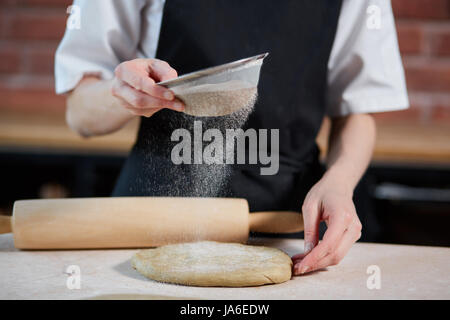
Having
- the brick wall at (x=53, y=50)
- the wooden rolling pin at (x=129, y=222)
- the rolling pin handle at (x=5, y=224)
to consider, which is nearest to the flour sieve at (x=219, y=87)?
the wooden rolling pin at (x=129, y=222)

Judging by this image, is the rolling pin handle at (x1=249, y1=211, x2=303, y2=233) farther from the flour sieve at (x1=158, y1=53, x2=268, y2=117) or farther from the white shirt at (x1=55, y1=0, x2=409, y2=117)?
the white shirt at (x1=55, y1=0, x2=409, y2=117)

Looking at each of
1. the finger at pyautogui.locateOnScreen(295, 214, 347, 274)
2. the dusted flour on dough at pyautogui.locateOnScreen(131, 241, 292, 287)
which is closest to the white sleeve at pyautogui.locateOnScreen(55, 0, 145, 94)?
the dusted flour on dough at pyautogui.locateOnScreen(131, 241, 292, 287)

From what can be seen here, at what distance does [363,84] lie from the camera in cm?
105

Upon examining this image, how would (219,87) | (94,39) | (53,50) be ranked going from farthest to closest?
(53,50) < (94,39) < (219,87)

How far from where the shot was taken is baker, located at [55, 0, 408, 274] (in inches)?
35.7

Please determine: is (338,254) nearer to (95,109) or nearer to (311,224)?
(311,224)

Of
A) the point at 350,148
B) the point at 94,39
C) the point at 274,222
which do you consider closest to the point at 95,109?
the point at 94,39

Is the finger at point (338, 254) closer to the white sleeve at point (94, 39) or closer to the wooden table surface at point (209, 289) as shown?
the wooden table surface at point (209, 289)

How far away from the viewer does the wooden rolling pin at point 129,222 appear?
760 millimetres

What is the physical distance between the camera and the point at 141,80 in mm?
624

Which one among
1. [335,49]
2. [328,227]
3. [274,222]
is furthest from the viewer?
[335,49]

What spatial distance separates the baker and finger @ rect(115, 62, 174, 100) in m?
0.19

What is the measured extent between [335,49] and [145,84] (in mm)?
557

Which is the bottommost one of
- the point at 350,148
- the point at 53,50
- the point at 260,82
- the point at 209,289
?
the point at 209,289
